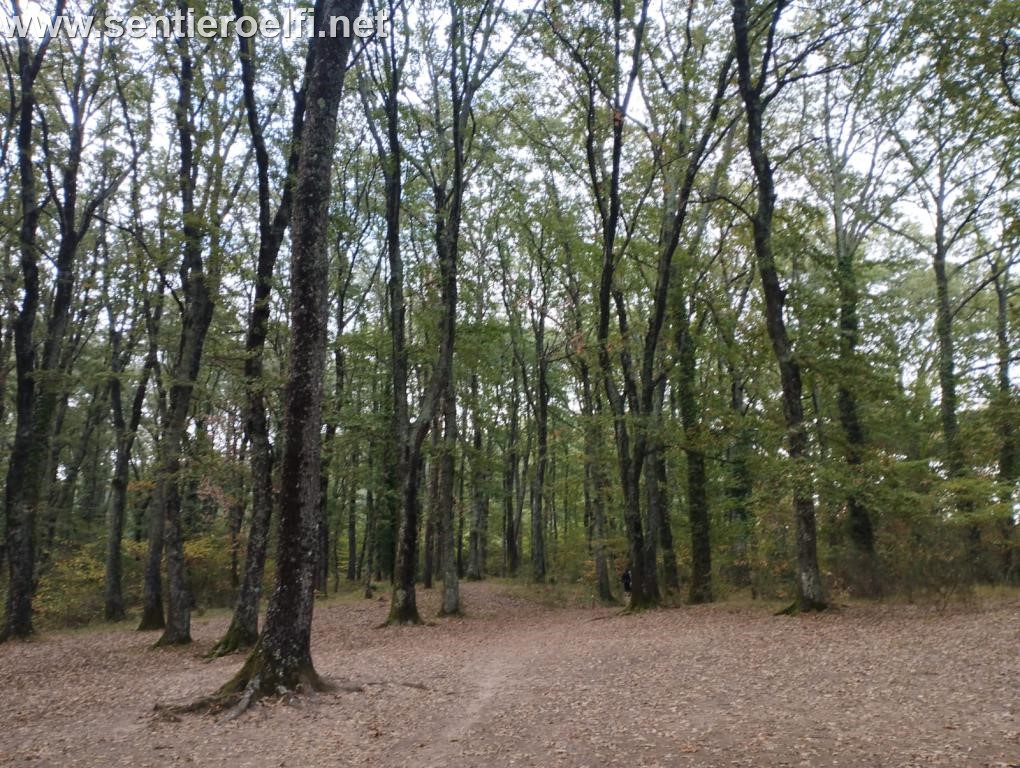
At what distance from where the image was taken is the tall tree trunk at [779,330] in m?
12.2

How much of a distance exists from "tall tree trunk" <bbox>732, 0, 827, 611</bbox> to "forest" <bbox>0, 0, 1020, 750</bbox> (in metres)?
0.07

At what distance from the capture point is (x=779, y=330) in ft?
42.8

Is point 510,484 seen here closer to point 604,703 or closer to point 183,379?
point 183,379

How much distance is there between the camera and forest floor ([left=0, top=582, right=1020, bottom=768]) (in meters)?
5.24

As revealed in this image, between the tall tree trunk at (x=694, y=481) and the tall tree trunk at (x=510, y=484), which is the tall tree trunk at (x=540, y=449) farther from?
the tall tree trunk at (x=694, y=481)

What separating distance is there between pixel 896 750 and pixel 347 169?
69.0 ft

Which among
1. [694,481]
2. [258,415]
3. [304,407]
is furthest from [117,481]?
[694,481]

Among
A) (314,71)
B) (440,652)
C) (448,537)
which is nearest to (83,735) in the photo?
(440,652)

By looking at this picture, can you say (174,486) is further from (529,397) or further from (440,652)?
(529,397)

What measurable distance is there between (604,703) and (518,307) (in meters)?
21.6

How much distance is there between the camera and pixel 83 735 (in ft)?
21.2

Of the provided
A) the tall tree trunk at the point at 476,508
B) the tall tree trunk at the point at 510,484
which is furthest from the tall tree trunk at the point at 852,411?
the tall tree trunk at the point at 510,484

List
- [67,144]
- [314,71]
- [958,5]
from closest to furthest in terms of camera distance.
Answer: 1. [314,71]
2. [958,5]
3. [67,144]

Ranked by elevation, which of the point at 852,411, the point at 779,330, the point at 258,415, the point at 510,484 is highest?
the point at 779,330
